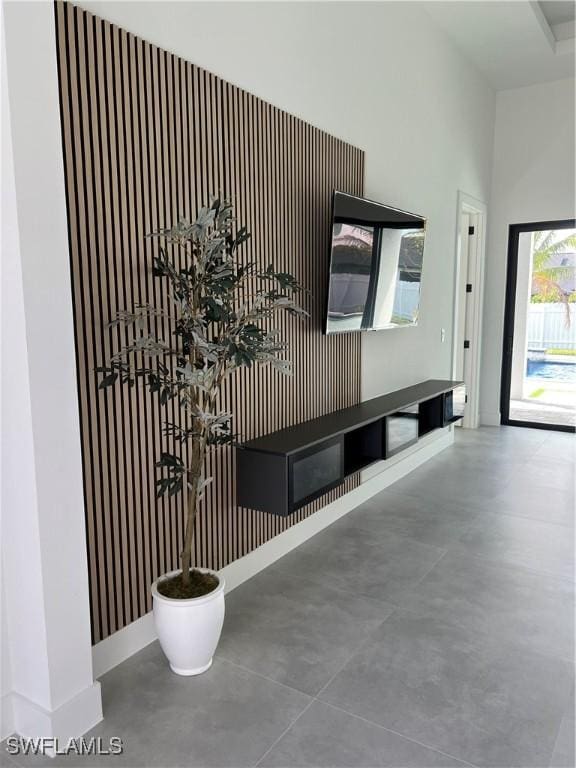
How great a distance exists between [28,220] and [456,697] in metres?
2.14

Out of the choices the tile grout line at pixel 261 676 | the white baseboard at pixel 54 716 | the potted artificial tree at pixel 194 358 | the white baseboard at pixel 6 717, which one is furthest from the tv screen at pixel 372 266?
the white baseboard at pixel 6 717

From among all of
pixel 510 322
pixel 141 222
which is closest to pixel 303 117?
pixel 141 222

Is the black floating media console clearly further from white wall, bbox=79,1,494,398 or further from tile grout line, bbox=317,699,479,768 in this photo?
tile grout line, bbox=317,699,479,768

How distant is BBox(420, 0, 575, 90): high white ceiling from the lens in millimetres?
4484

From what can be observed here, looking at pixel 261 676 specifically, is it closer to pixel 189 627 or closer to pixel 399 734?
pixel 189 627

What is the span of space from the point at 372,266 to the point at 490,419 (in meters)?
3.67

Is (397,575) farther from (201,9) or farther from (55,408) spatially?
(201,9)

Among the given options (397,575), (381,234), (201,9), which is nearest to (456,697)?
(397,575)

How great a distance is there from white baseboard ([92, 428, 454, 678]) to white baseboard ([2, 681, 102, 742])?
266 millimetres

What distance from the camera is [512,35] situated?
195 inches

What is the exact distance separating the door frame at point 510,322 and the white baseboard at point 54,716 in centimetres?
569

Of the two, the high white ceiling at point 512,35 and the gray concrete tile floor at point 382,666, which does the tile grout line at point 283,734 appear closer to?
the gray concrete tile floor at point 382,666

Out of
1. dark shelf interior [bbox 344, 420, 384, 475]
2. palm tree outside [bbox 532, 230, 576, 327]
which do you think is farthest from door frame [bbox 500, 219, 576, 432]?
dark shelf interior [bbox 344, 420, 384, 475]

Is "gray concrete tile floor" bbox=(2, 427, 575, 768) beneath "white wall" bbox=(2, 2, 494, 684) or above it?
beneath
